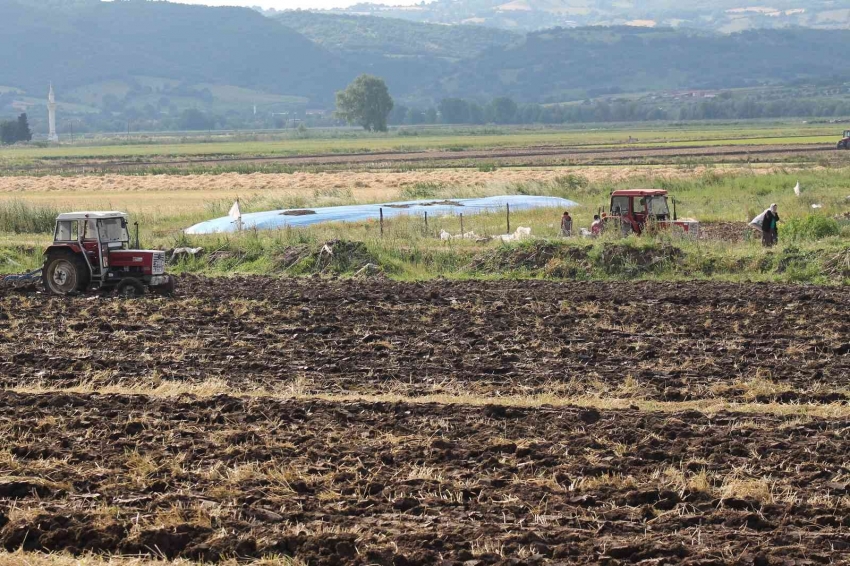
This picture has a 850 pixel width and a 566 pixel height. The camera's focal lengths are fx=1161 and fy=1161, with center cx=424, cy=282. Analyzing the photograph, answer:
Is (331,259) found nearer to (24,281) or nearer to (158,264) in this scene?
(158,264)

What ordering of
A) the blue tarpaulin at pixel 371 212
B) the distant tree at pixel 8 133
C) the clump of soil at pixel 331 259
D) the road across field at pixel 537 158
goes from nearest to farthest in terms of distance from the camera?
the clump of soil at pixel 331 259 < the blue tarpaulin at pixel 371 212 < the road across field at pixel 537 158 < the distant tree at pixel 8 133

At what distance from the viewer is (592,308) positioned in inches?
854

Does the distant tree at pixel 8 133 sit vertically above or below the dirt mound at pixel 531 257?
above

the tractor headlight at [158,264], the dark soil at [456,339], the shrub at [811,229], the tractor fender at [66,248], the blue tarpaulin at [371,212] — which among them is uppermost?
the tractor fender at [66,248]

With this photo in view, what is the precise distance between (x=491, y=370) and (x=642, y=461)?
5208 millimetres

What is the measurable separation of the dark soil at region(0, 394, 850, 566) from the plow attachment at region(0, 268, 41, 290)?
1258cm

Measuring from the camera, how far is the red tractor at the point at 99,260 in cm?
2423

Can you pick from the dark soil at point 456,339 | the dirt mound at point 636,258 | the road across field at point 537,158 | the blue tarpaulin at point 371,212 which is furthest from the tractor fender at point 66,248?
the road across field at point 537,158

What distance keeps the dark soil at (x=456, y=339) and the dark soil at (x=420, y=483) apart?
78.7 inches

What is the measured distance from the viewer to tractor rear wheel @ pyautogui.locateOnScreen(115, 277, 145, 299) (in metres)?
24.2

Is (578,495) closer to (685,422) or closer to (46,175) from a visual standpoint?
(685,422)

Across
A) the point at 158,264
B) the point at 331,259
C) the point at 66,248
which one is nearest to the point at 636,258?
the point at 331,259

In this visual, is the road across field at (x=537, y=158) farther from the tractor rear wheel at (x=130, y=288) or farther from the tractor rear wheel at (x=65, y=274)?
the tractor rear wheel at (x=65, y=274)

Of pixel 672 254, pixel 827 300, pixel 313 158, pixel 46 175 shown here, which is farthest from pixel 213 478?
pixel 313 158
